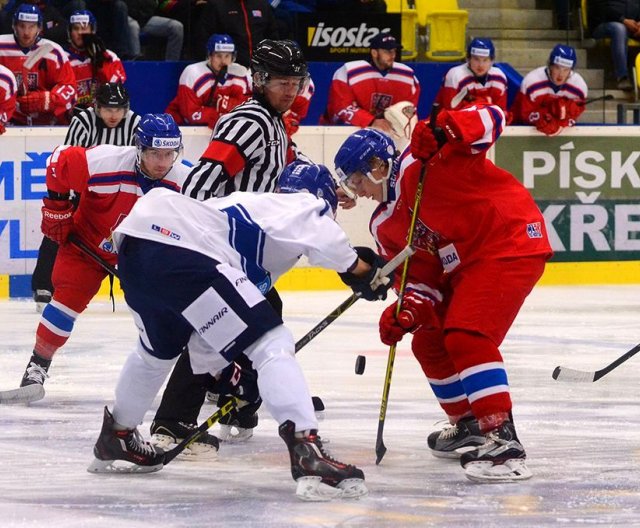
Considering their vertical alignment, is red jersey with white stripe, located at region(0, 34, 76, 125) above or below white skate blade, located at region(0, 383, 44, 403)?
above

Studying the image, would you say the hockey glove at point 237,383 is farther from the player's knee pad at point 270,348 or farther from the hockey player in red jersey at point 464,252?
the player's knee pad at point 270,348

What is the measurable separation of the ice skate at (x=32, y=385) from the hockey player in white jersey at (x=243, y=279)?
140cm

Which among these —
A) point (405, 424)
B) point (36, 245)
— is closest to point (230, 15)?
point (36, 245)

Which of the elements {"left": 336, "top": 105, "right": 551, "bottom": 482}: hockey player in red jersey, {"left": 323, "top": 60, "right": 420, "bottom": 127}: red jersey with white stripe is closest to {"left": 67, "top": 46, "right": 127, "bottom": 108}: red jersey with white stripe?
{"left": 323, "top": 60, "right": 420, "bottom": 127}: red jersey with white stripe

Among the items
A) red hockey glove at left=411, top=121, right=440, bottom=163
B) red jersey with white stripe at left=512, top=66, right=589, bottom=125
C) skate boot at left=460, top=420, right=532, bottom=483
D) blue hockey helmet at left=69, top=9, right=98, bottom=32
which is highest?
red hockey glove at left=411, top=121, right=440, bottom=163

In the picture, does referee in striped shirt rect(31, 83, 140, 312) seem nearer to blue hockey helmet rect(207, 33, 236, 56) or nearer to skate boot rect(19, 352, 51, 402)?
blue hockey helmet rect(207, 33, 236, 56)

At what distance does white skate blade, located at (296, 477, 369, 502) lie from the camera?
3.29 meters

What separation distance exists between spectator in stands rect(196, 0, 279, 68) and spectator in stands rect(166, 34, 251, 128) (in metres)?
0.29

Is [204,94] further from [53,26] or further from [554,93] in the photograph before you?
[554,93]

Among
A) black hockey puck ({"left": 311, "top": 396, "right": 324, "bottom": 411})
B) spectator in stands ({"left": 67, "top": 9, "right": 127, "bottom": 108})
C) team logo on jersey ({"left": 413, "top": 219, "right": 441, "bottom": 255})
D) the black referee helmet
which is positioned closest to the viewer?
team logo on jersey ({"left": 413, "top": 219, "right": 441, "bottom": 255})

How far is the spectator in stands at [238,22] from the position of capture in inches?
Result: 344

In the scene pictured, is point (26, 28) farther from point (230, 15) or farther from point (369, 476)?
point (369, 476)

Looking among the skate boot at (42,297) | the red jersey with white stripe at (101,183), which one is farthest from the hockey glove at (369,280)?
the skate boot at (42,297)

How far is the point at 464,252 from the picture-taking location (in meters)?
3.71
